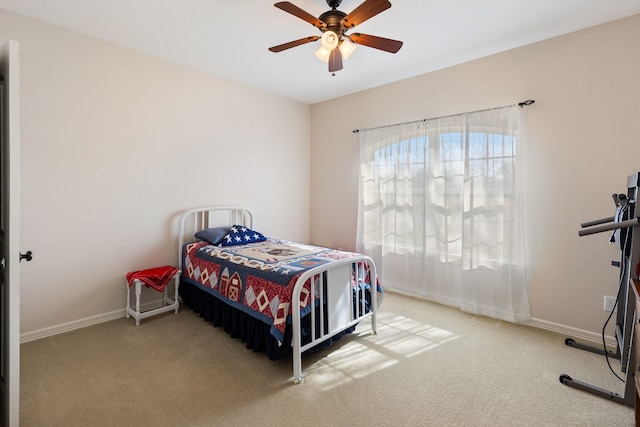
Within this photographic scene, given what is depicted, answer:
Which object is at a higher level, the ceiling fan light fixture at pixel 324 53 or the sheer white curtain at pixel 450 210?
the ceiling fan light fixture at pixel 324 53

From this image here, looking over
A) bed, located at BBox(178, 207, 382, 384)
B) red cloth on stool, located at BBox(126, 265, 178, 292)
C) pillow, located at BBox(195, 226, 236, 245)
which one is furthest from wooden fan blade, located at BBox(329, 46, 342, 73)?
red cloth on stool, located at BBox(126, 265, 178, 292)

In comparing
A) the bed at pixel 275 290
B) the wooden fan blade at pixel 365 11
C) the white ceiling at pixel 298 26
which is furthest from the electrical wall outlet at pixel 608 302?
the wooden fan blade at pixel 365 11

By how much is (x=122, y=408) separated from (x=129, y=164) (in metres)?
2.18

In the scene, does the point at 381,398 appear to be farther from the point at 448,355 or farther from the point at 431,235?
the point at 431,235

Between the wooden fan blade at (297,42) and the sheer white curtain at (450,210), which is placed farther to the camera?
the sheer white curtain at (450,210)

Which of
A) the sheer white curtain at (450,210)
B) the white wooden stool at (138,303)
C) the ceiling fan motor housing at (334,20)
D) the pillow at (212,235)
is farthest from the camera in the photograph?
the pillow at (212,235)

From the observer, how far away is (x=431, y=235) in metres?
3.49

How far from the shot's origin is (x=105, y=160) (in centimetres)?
290

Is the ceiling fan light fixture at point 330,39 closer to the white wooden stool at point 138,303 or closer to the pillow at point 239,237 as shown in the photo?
the pillow at point 239,237

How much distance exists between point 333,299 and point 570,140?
2430 millimetres

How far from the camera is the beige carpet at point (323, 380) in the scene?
1727mm

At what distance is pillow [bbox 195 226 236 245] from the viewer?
3.26m

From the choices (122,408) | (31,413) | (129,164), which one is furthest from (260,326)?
(129,164)

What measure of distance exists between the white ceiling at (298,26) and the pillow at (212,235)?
182 cm
